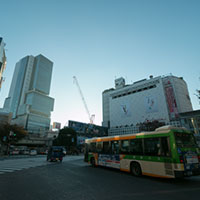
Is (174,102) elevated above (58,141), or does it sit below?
above

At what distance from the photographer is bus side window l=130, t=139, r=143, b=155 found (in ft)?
31.4

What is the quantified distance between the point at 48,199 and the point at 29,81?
161831mm

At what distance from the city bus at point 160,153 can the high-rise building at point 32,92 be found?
120m

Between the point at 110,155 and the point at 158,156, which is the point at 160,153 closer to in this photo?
the point at 158,156

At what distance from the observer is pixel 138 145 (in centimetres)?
976

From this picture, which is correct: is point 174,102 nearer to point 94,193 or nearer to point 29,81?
point 94,193

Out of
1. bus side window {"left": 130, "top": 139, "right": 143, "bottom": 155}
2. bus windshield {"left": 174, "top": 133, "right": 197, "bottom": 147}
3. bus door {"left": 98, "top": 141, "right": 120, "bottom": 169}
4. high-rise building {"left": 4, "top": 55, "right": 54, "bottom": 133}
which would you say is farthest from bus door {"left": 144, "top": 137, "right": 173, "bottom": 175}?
high-rise building {"left": 4, "top": 55, "right": 54, "bottom": 133}

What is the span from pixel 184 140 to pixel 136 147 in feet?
10.0

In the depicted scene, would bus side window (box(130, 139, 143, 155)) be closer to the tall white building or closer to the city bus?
the city bus

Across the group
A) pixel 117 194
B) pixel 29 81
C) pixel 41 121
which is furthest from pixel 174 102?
pixel 29 81

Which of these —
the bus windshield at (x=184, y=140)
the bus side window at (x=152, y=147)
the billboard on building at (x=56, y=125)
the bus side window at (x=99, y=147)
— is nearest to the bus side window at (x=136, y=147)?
the bus side window at (x=152, y=147)

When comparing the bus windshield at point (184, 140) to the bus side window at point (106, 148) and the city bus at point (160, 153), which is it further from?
the bus side window at point (106, 148)

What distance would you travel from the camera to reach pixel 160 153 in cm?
827

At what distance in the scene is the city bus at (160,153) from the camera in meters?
7.57
